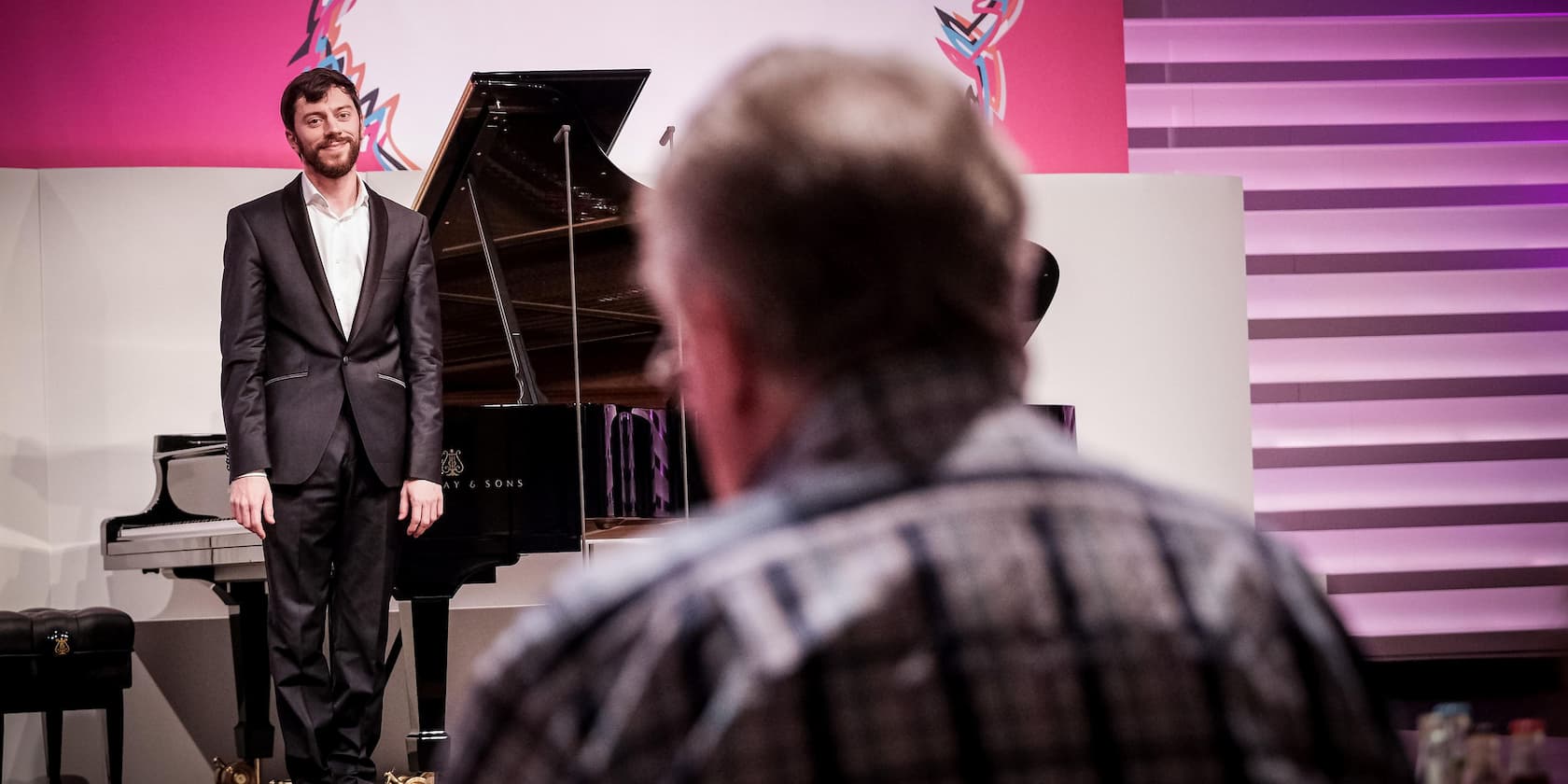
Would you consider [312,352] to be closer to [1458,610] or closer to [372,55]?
[372,55]

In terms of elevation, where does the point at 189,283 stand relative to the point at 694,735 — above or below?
above

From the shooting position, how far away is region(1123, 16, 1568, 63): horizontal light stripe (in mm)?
5324

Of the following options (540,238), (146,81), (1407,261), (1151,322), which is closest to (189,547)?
(540,238)

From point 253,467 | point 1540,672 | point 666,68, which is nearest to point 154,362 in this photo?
point 253,467

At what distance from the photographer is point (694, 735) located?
21.2 inches

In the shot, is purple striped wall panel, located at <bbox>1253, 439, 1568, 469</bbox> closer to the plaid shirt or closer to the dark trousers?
the dark trousers

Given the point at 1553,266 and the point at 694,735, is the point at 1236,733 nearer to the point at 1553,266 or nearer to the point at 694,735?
the point at 694,735

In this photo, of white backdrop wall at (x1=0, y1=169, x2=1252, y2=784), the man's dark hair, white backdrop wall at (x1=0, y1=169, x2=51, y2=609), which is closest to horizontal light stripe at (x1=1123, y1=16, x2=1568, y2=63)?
white backdrop wall at (x1=0, y1=169, x2=1252, y2=784)

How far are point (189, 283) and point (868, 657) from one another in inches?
163

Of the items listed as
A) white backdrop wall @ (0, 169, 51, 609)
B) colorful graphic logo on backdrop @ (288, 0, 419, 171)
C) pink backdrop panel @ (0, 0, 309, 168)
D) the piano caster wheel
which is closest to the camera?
the piano caster wheel

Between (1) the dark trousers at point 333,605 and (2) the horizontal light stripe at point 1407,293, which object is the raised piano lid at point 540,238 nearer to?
(1) the dark trousers at point 333,605

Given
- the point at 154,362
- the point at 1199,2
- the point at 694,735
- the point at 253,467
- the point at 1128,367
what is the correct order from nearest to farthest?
the point at 694,735 → the point at 253,467 → the point at 154,362 → the point at 1128,367 → the point at 1199,2

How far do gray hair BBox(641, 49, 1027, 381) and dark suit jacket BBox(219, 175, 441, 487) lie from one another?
251 centimetres

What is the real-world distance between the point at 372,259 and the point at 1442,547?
4159 mm
